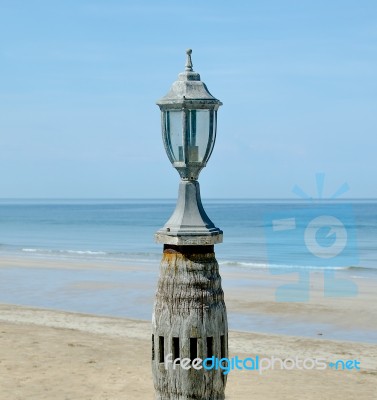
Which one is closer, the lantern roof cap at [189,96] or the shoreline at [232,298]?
the lantern roof cap at [189,96]

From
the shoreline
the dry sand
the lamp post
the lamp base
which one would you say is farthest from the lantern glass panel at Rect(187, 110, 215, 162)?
the shoreline

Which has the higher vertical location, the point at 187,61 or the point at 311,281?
the point at 187,61

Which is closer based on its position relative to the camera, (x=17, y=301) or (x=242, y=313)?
(x=242, y=313)

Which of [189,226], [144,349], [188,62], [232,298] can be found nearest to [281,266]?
[232,298]

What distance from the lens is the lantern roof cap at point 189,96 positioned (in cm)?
337

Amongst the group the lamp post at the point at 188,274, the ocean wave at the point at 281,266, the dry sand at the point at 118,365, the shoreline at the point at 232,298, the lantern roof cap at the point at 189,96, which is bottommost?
the dry sand at the point at 118,365

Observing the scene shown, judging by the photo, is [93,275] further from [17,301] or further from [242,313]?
[242,313]

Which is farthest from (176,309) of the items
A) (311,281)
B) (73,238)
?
(73,238)

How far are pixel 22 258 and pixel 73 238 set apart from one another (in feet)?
74.0

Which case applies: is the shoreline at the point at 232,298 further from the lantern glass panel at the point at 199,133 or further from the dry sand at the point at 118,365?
the lantern glass panel at the point at 199,133

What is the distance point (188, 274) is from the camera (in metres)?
3.26

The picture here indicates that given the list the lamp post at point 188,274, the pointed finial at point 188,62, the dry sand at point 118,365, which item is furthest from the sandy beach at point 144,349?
the pointed finial at point 188,62

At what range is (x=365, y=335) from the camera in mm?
15992

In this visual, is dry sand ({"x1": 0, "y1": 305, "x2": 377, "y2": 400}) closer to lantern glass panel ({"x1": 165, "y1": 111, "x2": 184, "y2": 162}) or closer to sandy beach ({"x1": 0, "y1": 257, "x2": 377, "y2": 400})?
sandy beach ({"x1": 0, "y1": 257, "x2": 377, "y2": 400})
